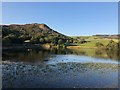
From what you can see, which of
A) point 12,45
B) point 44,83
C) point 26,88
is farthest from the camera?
point 12,45

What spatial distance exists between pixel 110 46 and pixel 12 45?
43.8m

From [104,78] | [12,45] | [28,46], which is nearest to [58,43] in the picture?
[28,46]

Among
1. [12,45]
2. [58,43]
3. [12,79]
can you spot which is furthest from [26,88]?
[58,43]

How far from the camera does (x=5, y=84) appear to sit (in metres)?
16.9

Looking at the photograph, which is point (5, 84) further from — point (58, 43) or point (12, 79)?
point (58, 43)

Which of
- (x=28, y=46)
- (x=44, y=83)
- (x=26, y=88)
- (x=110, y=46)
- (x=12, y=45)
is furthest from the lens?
(x=110, y=46)

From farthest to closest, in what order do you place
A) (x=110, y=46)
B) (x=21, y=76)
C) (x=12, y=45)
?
(x=110, y=46)
(x=12, y=45)
(x=21, y=76)

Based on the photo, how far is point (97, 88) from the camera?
55.4ft

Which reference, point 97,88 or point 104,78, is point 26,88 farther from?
point 104,78

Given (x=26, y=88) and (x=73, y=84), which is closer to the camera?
(x=26, y=88)

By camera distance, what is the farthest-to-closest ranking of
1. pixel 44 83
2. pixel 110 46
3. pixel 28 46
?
pixel 110 46
pixel 28 46
pixel 44 83

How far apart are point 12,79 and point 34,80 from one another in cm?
177

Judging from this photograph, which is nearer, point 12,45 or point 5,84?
point 5,84

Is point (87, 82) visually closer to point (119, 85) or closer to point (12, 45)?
point (119, 85)
